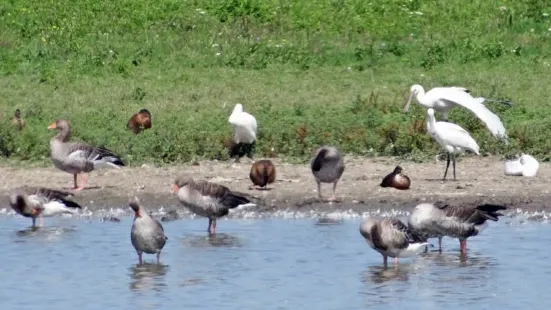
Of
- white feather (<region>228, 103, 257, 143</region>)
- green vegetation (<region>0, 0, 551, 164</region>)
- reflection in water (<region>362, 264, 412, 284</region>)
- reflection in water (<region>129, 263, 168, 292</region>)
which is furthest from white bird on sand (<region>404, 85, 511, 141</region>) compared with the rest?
reflection in water (<region>129, 263, 168, 292</region>)

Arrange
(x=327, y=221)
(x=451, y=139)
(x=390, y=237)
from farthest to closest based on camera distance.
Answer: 1. (x=451, y=139)
2. (x=327, y=221)
3. (x=390, y=237)

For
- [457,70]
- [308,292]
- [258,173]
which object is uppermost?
[457,70]

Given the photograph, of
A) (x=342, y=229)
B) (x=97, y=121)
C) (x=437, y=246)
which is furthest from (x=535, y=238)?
(x=97, y=121)

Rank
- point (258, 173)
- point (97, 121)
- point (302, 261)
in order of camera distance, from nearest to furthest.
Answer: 1. point (302, 261)
2. point (258, 173)
3. point (97, 121)

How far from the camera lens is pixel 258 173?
1536cm

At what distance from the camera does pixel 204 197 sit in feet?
45.6

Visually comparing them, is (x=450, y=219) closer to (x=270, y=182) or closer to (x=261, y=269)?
(x=261, y=269)

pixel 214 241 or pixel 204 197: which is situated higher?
pixel 204 197

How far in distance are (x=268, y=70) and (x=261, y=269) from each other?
8.77 metres

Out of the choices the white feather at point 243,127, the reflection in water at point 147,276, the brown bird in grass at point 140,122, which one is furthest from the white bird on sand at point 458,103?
the reflection in water at point 147,276

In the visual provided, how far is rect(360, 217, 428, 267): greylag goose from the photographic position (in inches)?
477

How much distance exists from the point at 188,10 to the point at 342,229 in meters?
10.6

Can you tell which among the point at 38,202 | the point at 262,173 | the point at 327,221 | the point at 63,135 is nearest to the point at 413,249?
the point at 327,221

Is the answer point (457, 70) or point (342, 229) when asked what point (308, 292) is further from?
point (457, 70)
